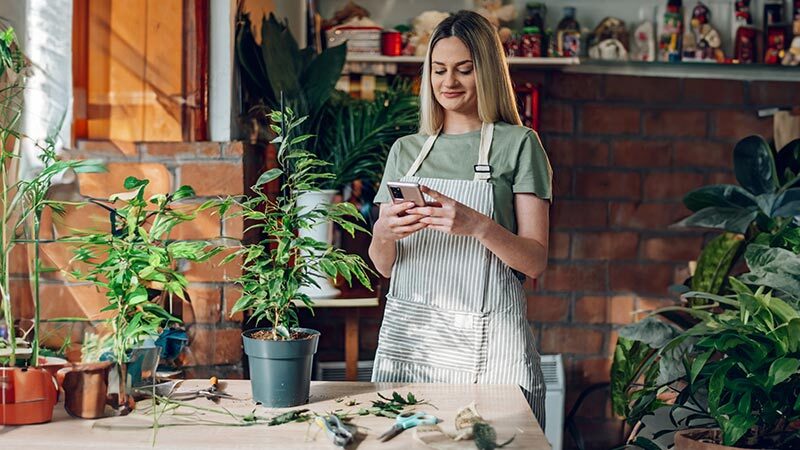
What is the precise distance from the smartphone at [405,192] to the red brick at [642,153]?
1.95m

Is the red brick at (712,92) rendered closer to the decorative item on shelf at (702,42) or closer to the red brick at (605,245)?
the decorative item on shelf at (702,42)

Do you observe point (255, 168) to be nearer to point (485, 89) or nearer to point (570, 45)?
point (485, 89)

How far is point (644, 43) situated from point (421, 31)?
849mm

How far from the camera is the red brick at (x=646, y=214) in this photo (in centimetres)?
371

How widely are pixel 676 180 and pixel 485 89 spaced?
1808mm

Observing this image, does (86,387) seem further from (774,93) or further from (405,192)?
(774,93)

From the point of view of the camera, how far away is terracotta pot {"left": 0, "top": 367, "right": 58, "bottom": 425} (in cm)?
148

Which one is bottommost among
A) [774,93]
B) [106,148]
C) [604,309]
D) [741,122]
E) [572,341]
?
[572,341]

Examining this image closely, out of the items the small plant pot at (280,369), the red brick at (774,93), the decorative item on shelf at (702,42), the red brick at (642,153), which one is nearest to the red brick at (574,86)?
the red brick at (642,153)

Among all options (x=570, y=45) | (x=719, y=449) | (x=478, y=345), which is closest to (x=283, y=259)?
(x=478, y=345)

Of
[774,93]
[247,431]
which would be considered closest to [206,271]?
[247,431]

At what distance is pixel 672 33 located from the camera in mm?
3596

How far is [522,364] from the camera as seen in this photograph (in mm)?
2076

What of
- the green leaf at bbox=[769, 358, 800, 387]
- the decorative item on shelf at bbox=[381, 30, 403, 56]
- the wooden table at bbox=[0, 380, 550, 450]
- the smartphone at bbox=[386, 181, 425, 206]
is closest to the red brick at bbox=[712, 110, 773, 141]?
the decorative item on shelf at bbox=[381, 30, 403, 56]
